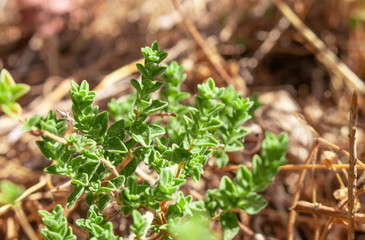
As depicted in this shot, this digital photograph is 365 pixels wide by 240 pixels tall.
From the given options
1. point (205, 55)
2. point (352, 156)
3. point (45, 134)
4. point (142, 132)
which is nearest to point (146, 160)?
point (142, 132)

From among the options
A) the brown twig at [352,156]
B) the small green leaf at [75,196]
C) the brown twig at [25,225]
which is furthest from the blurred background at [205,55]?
the small green leaf at [75,196]

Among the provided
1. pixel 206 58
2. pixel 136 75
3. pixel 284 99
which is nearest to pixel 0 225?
pixel 136 75

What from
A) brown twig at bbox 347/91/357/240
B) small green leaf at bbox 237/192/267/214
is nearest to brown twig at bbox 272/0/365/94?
brown twig at bbox 347/91/357/240

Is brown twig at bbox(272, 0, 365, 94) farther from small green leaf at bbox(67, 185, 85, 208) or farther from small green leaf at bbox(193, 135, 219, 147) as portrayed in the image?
small green leaf at bbox(67, 185, 85, 208)

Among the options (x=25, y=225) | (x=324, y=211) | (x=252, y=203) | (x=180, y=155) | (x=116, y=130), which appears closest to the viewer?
(x=252, y=203)

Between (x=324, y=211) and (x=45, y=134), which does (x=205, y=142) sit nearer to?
(x=45, y=134)

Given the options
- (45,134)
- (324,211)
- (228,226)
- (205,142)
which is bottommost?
(324,211)

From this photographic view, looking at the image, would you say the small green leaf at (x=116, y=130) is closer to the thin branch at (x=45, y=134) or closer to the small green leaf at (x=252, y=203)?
the thin branch at (x=45, y=134)

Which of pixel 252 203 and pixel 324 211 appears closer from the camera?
pixel 252 203
